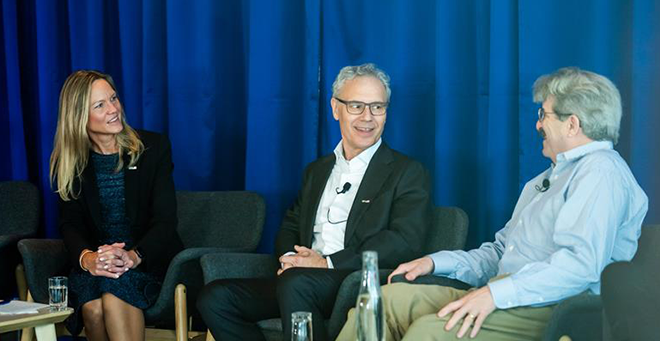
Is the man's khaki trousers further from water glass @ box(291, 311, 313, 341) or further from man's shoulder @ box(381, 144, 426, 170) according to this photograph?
man's shoulder @ box(381, 144, 426, 170)

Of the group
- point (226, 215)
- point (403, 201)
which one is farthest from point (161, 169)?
point (403, 201)

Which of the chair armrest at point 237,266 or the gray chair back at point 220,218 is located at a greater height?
the gray chair back at point 220,218

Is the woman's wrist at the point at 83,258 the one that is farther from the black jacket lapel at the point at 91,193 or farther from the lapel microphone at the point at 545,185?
the lapel microphone at the point at 545,185

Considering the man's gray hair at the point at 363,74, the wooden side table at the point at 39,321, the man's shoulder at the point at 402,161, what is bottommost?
the wooden side table at the point at 39,321

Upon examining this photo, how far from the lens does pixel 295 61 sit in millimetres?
4539

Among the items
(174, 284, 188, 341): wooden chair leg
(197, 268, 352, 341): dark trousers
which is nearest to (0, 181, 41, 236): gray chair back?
(174, 284, 188, 341): wooden chair leg

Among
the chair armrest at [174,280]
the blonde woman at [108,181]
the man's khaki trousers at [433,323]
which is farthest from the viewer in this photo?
the blonde woman at [108,181]

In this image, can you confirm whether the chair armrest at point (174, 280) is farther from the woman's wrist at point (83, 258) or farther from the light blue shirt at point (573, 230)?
the light blue shirt at point (573, 230)

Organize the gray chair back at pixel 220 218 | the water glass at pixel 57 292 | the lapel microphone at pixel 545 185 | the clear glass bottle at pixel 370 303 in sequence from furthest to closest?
1. the gray chair back at pixel 220 218
2. the water glass at pixel 57 292
3. the lapel microphone at pixel 545 185
4. the clear glass bottle at pixel 370 303

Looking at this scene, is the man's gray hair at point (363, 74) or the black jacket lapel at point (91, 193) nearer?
the man's gray hair at point (363, 74)

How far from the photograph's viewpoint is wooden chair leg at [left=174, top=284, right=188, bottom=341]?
3.77 m

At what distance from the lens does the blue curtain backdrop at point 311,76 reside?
3717 mm

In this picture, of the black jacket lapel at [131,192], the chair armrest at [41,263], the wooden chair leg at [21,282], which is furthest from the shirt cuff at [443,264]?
the wooden chair leg at [21,282]

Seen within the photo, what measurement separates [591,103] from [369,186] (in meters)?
1.06
